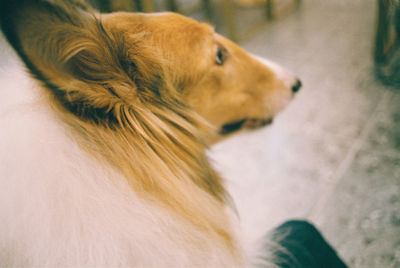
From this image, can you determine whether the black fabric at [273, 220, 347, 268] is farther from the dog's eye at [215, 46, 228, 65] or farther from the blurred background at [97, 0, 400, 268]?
the dog's eye at [215, 46, 228, 65]

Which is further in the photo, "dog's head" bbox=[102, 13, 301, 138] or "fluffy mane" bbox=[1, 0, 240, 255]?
"dog's head" bbox=[102, 13, 301, 138]

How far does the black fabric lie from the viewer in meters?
0.84

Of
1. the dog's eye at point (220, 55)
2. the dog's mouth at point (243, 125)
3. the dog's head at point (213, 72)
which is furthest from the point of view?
the dog's mouth at point (243, 125)

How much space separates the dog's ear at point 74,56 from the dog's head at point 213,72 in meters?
0.13

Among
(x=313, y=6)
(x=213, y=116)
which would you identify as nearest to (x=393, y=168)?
(x=213, y=116)

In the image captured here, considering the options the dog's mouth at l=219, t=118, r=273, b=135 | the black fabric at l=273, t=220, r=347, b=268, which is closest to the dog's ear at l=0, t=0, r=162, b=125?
the dog's mouth at l=219, t=118, r=273, b=135

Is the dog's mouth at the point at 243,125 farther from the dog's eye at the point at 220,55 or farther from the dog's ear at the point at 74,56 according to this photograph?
the dog's ear at the point at 74,56

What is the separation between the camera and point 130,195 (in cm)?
58

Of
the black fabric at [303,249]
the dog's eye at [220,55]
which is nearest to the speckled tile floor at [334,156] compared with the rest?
the black fabric at [303,249]

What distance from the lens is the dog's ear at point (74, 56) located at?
17.1 inches

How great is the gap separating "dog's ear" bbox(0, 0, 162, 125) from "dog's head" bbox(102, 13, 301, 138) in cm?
13

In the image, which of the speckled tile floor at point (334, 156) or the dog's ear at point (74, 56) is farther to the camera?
the speckled tile floor at point (334, 156)

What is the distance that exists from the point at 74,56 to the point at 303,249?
89 cm

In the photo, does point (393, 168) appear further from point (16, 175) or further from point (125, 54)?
point (16, 175)
